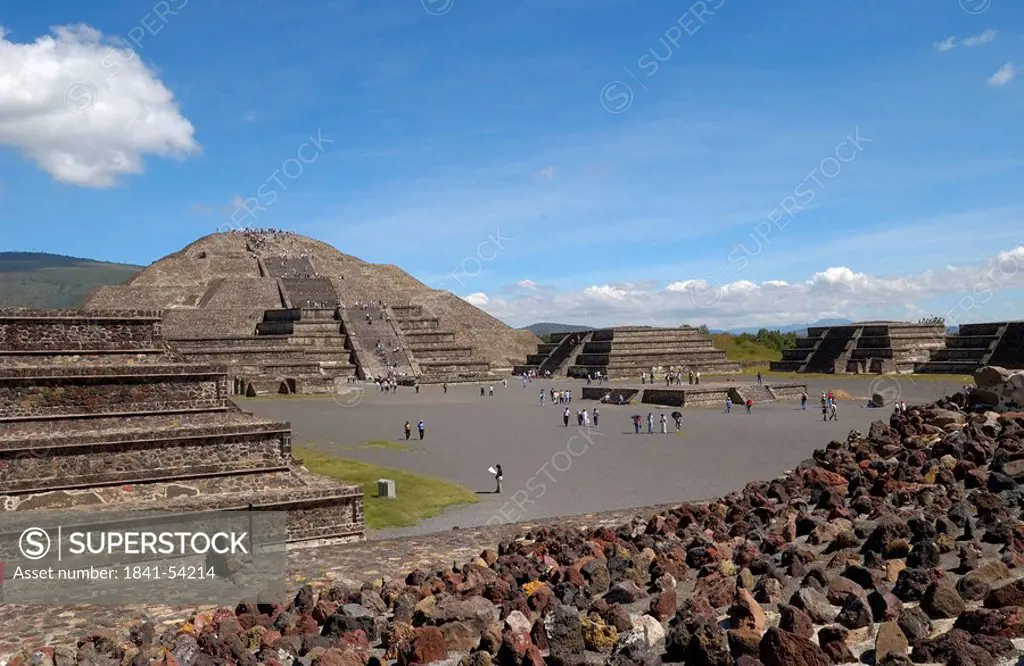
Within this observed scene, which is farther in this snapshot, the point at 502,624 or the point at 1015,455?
the point at 1015,455

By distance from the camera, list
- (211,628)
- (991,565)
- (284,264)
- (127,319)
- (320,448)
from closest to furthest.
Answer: (991,565), (211,628), (127,319), (320,448), (284,264)

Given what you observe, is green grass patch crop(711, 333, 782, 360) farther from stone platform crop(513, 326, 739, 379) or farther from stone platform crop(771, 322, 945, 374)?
stone platform crop(513, 326, 739, 379)

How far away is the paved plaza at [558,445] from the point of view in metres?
16.3

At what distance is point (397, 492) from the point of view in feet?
54.6

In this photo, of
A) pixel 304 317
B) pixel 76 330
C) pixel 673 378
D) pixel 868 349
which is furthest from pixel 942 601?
pixel 868 349

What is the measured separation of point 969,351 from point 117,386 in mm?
52101

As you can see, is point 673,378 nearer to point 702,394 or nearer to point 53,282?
point 702,394

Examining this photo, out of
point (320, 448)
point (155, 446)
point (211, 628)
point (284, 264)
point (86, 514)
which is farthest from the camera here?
point (284, 264)

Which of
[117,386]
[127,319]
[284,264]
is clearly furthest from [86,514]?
[284,264]

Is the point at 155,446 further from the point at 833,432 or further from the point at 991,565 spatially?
the point at 833,432

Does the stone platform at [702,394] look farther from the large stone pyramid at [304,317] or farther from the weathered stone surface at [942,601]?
the weathered stone surface at [942,601]

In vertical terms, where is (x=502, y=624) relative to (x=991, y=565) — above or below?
below

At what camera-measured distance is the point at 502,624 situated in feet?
19.6

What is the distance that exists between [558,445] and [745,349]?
51.8 metres
